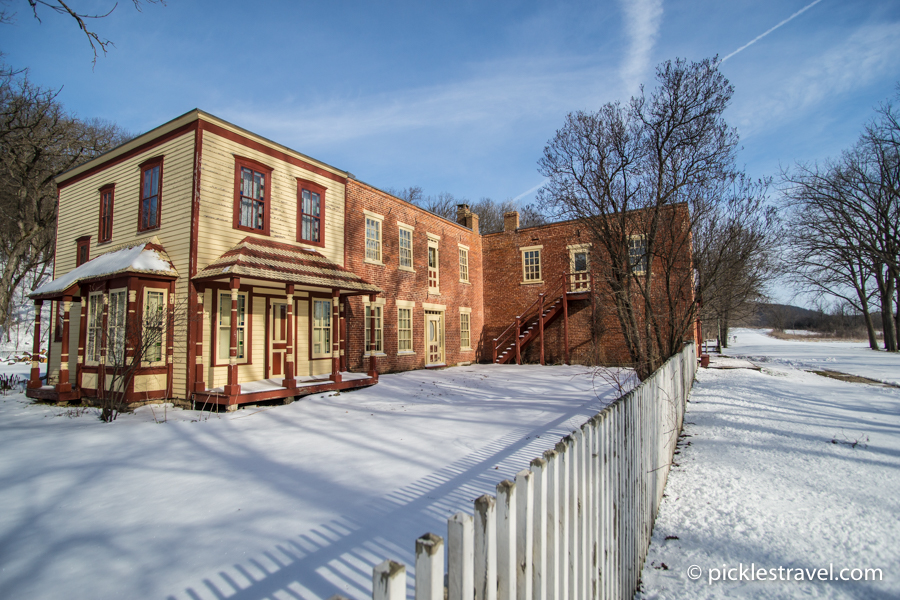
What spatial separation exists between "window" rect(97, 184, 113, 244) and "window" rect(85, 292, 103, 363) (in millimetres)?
2309

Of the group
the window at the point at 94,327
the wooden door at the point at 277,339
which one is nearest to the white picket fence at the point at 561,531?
the wooden door at the point at 277,339

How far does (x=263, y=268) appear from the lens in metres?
9.74

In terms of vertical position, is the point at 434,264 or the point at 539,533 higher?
the point at 434,264

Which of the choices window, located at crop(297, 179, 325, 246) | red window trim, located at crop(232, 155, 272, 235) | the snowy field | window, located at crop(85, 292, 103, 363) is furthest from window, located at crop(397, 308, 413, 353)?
window, located at crop(85, 292, 103, 363)

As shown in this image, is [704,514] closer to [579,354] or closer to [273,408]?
[273,408]

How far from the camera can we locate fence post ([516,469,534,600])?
5.22 ft

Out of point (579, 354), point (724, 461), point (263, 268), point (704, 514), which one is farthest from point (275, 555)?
point (579, 354)

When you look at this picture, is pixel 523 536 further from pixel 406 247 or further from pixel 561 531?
pixel 406 247

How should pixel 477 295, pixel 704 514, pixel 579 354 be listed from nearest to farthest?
1. pixel 704 514
2. pixel 579 354
3. pixel 477 295

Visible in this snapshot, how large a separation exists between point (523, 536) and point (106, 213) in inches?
599

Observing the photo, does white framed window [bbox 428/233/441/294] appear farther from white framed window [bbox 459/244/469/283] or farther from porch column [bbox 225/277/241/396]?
porch column [bbox 225/277/241/396]

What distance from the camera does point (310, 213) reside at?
42.0ft

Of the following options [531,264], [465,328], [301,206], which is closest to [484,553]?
[301,206]

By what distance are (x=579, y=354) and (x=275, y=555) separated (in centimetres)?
1812
